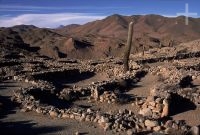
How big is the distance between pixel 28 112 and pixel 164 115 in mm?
5379

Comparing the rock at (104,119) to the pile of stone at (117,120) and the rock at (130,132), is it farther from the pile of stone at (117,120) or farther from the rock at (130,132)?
the rock at (130,132)

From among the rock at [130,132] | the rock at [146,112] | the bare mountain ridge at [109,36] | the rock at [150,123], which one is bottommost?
the rock at [146,112]

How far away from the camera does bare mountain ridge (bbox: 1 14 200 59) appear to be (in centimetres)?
6882

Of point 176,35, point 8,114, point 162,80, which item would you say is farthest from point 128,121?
point 176,35

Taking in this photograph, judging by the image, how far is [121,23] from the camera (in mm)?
133000

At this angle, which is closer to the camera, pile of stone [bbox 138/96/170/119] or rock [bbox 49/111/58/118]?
rock [bbox 49/111/58/118]

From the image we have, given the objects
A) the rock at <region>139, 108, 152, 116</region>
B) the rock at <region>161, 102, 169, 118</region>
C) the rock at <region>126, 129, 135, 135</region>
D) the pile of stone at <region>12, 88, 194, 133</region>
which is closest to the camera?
the rock at <region>126, 129, 135, 135</region>

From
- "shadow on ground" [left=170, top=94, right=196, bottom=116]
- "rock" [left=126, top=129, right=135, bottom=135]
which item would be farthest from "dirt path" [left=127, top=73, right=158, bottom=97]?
"rock" [left=126, top=129, right=135, bottom=135]

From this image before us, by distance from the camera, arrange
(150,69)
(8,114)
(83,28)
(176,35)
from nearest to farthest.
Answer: (8,114) → (150,69) → (176,35) → (83,28)

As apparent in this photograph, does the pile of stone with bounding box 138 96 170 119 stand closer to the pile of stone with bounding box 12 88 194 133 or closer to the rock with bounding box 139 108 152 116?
the rock with bounding box 139 108 152 116

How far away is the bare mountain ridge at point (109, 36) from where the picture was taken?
6882 centimetres

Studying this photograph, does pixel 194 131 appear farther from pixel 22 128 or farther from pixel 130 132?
pixel 22 128

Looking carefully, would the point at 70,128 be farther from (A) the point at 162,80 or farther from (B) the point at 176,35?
(B) the point at 176,35

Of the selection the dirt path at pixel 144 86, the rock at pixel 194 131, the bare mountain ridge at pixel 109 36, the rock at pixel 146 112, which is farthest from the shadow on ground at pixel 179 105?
the bare mountain ridge at pixel 109 36
